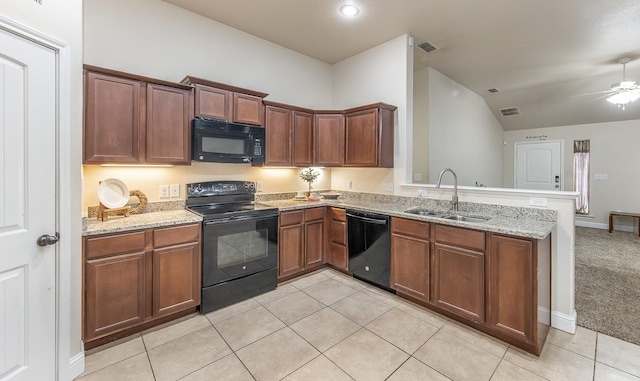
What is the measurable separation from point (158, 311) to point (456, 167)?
5.20 metres

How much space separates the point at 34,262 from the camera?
1.62 metres

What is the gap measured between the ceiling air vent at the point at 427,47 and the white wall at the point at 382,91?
11.9 inches

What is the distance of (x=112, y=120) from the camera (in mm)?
2318

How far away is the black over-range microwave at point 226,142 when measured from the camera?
2758 millimetres

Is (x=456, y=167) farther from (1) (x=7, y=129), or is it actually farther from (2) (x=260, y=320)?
(1) (x=7, y=129)

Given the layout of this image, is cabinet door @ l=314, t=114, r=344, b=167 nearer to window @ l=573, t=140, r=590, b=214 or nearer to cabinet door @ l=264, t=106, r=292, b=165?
cabinet door @ l=264, t=106, r=292, b=165

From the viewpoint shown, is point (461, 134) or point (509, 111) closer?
point (461, 134)

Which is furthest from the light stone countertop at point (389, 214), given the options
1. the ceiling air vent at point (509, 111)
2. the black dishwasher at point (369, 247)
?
the ceiling air vent at point (509, 111)

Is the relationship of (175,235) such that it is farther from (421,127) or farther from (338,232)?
(421,127)

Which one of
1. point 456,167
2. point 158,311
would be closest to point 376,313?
point 158,311

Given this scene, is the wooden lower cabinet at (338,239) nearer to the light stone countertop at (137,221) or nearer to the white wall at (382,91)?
the white wall at (382,91)

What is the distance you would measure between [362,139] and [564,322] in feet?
8.90

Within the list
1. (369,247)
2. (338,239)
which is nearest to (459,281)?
(369,247)

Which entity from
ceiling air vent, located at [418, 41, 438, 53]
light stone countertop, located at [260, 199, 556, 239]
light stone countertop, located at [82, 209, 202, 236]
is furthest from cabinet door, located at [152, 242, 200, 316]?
ceiling air vent, located at [418, 41, 438, 53]
